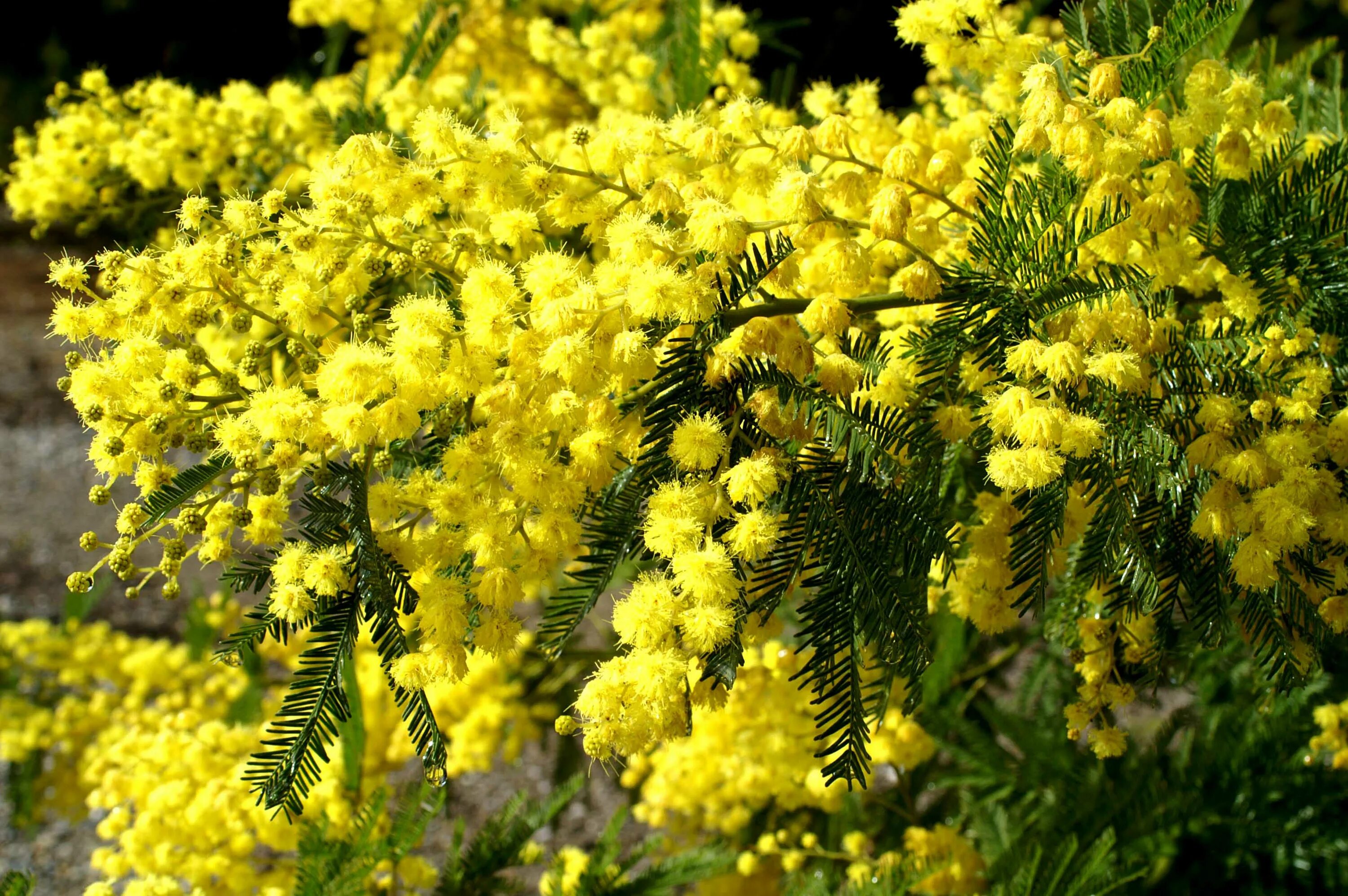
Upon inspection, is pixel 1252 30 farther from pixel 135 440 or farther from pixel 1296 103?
pixel 135 440

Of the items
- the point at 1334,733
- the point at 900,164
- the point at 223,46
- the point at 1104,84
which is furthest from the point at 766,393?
the point at 223,46

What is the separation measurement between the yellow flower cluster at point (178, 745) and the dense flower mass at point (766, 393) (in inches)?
25.5

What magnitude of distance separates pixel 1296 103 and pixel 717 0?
1486 millimetres

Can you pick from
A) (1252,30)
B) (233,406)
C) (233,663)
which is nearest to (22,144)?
(233,406)

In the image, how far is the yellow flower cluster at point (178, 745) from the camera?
5.92 feet

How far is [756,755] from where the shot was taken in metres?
1.98

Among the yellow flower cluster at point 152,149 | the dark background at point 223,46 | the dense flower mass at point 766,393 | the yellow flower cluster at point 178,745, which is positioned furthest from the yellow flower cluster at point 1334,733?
the yellow flower cluster at point 152,149

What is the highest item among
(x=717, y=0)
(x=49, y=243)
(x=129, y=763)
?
(x=717, y=0)

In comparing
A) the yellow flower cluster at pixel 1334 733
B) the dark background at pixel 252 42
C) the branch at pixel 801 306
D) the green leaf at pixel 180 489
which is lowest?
the yellow flower cluster at pixel 1334 733

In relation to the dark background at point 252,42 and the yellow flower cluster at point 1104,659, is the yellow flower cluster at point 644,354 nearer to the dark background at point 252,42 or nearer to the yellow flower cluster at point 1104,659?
the yellow flower cluster at point 1104,659

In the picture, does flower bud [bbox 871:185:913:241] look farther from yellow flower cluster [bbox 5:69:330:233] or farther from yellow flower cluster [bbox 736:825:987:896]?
yellow flower cluster [bbox 5:69:330:233]

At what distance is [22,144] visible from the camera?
2.03 meters

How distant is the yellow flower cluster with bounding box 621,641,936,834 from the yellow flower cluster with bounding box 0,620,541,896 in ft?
1.72

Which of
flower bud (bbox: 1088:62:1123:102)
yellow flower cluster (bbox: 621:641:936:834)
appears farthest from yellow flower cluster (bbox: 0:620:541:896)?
flower bud (bbox: 1088:62:1123:102)
